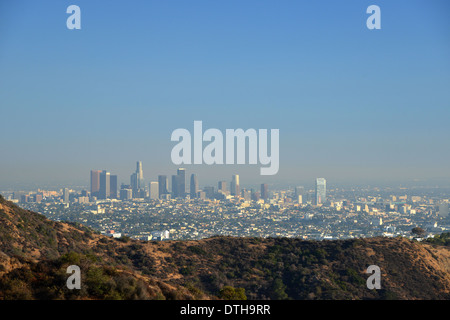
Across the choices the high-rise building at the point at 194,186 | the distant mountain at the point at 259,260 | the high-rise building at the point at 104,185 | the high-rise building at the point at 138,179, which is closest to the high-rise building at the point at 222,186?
the high-rise building at the point at 194,186

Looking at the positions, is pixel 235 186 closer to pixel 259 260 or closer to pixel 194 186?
pixel 194 186

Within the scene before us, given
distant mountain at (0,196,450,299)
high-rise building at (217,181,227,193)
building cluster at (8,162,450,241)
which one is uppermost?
distant mountain at (0,196,450,299)

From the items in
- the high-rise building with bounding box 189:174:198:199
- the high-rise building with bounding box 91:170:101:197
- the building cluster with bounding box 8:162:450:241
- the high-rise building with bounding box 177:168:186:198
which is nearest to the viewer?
the building cluster with bounding box 8:162:450:241

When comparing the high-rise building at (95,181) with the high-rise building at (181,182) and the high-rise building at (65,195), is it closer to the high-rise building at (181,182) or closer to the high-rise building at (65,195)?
the high-rise building at (65,195)

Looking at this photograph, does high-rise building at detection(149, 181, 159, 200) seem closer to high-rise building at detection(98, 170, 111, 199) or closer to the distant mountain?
high-rise building at detection(98, 170, 111, 199)

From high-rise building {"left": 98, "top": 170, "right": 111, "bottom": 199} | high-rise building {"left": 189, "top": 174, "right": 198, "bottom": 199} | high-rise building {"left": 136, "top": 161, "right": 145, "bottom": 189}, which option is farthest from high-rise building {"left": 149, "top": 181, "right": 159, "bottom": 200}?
high-rise building {"left": 98, "top": 170, "right": 111, "bottom": 199}

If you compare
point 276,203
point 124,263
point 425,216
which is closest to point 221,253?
point 124,263
